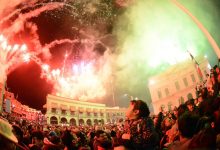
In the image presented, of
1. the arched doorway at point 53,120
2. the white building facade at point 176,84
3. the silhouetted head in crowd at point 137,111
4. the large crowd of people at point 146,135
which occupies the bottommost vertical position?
the large crowd of people at point 146,135

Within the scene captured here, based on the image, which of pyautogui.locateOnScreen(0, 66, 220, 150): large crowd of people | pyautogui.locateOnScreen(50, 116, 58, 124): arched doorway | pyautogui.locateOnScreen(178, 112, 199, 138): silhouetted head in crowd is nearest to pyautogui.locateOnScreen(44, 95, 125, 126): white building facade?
pyautogui.locateOnScreen(50, 116, 58, 124): arched doorway

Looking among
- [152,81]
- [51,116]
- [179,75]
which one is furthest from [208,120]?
[51,116]

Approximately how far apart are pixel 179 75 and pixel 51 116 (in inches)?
1560

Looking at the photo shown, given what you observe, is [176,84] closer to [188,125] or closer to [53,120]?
[53,120]

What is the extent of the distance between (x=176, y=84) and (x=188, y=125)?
53.9 metres

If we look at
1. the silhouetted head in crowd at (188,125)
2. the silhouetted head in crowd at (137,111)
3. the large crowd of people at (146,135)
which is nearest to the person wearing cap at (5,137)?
the large crowd of people at (146,135)

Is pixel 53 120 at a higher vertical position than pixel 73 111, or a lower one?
lower

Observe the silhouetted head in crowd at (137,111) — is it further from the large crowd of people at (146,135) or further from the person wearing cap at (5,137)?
the person wearing cap at (5,137)

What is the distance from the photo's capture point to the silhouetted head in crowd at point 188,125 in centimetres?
326

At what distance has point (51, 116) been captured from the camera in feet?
208

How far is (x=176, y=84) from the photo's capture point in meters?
54.6

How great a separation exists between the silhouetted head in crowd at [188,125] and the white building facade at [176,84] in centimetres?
4739

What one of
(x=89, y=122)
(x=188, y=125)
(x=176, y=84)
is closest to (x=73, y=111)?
(x=89, y=122)

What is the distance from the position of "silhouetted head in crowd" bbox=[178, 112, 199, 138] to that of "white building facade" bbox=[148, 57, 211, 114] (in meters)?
47.4
